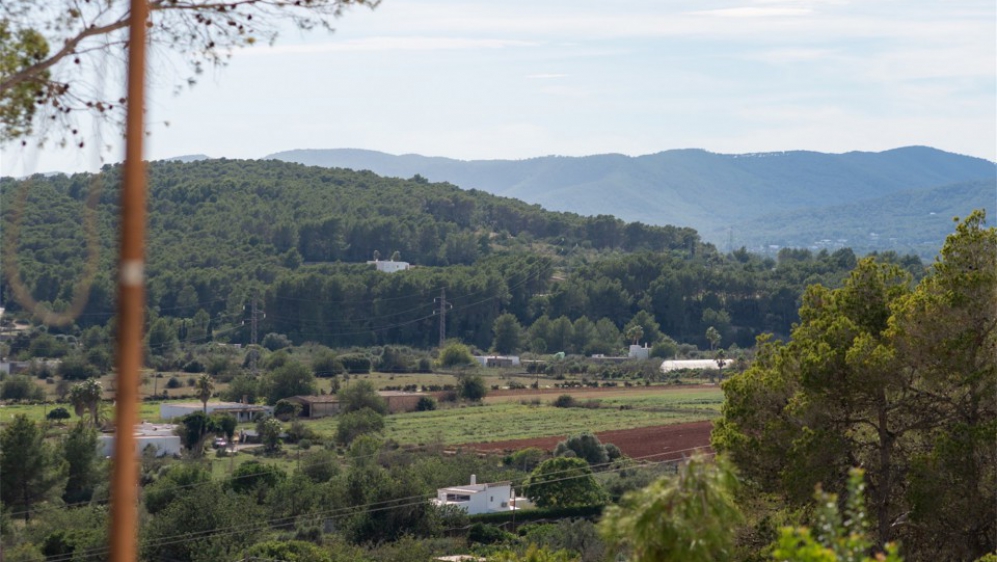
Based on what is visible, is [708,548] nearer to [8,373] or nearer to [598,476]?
[598,476]

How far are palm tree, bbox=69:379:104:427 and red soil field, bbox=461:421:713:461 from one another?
12779mm

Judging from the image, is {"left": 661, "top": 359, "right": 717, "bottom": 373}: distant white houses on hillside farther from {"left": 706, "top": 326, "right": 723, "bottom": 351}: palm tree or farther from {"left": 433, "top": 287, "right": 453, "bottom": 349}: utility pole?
{"left": 433, "top": 287, "right": 453, "bottom": 349}: utility pole

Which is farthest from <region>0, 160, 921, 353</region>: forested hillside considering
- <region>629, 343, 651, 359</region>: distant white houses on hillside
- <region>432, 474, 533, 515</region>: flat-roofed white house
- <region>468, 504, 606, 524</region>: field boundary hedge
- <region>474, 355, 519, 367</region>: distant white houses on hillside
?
<region>468, 504, 606, 524</region>: field boundary hedge

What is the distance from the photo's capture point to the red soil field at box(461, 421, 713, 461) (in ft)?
135

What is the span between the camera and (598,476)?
128 ft

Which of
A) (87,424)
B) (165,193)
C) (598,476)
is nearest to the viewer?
(598,476)

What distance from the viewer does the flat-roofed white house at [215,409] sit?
53.7 m

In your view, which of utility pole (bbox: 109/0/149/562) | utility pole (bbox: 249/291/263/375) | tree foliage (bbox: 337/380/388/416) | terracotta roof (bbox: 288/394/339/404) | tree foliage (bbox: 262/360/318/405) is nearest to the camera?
utility pole (bbox: 109/0/149/562)

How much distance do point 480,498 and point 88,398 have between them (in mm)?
17804

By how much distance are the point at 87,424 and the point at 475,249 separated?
2698 inches

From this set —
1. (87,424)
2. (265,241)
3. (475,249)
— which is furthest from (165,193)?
(87,424)

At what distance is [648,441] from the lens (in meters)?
44.6

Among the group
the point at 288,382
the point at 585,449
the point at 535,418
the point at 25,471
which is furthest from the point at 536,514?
the point at 288,382

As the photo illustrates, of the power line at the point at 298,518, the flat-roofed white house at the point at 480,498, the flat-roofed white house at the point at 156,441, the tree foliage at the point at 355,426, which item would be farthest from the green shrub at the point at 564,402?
the flat-roofed white house at the point at 480,498
